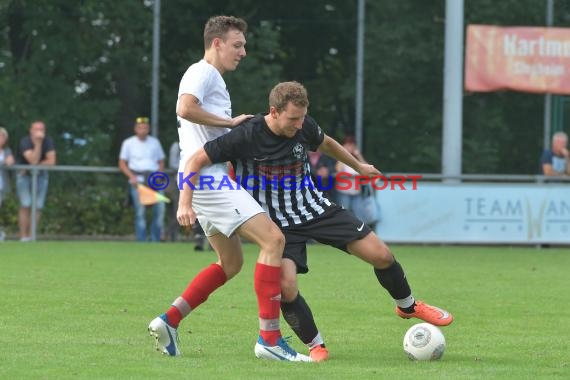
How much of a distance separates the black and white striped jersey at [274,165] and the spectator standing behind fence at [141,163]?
11.4 metres

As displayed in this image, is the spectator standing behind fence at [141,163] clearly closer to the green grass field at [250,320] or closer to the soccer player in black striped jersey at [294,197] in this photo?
the green grass field at [250,320]

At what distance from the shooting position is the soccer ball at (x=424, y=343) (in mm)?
7352

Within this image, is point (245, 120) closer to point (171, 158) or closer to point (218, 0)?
point (171, 158)

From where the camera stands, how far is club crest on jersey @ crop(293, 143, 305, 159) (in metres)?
7.57

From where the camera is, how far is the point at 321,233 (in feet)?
25.0

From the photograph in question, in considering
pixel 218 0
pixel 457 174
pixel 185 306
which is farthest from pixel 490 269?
pixel 218 0

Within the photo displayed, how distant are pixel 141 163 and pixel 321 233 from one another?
1169cm

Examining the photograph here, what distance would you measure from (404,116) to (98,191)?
5.22 meters

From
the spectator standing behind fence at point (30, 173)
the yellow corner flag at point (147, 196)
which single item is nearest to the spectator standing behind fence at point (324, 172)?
the yellow corner flag at point (147, 196)

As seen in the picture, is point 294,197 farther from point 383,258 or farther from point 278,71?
point 278,71

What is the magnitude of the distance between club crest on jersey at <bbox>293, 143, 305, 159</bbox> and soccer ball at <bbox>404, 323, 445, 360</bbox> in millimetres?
1152

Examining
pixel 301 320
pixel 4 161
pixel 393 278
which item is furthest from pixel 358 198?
pixel 301 320

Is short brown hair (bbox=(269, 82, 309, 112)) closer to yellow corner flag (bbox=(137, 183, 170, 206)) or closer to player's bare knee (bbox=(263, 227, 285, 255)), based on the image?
player's bare knee (bbox=(263, 227, 285, 255))

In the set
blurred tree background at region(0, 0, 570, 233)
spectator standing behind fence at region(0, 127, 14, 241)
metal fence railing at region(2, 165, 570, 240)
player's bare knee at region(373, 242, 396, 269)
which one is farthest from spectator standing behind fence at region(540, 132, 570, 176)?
player's bare knee at region(373, 242, 396, 269)
